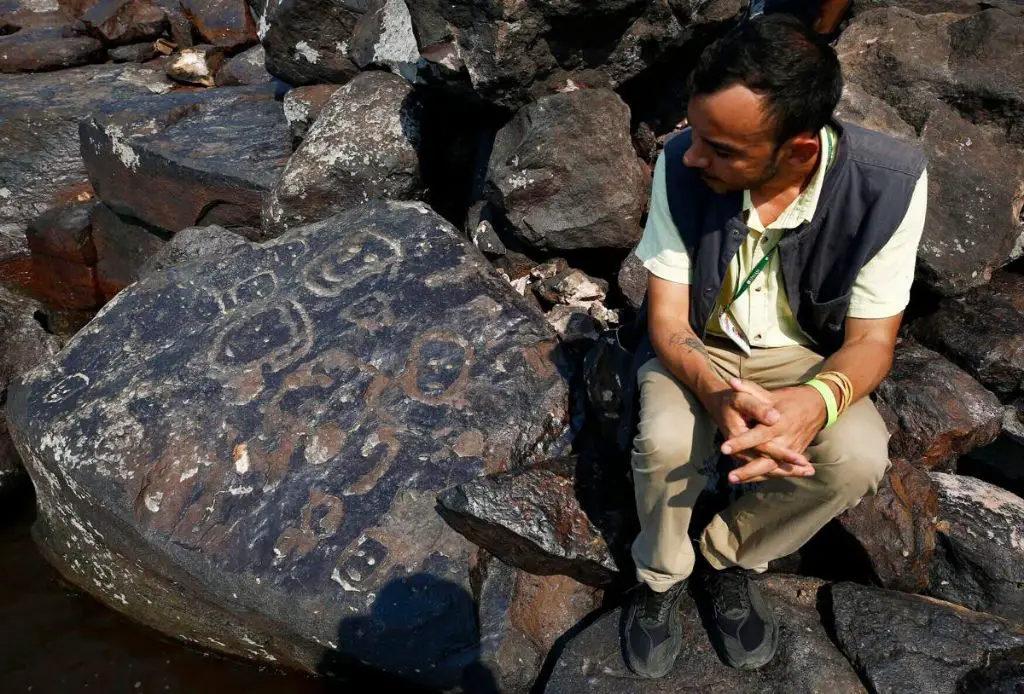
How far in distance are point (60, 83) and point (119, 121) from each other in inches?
120

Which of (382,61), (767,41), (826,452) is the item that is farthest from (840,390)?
(382,61)

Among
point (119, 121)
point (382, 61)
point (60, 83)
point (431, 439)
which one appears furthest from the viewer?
point (60, 83)

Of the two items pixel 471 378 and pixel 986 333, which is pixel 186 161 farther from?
pixel 986 333

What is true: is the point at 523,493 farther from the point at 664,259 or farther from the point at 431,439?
the point at 664,259

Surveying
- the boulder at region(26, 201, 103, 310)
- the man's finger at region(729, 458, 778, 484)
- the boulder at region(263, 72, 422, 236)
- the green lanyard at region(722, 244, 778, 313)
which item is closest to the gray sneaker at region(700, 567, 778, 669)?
the man's finger at region(729, 458, 778, 484)

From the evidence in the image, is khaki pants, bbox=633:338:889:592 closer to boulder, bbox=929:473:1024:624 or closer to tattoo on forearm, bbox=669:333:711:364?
tattoo on forearm, bbox=669:333:711:364

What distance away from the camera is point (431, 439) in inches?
116

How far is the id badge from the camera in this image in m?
2.46

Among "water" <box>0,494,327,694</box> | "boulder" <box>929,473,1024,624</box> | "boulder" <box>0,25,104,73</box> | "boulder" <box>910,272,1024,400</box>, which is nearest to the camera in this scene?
"boulder" <box>929,473,1024,624</box>

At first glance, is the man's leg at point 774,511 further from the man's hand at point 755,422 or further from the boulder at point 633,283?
the boulder at point 633,283

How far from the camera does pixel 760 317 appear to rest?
95.5 inches

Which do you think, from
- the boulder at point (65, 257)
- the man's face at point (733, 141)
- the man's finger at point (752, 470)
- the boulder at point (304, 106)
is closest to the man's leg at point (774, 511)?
the man's finger at point (752, 470)

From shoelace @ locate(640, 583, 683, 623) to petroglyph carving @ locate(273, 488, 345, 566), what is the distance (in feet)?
3.43

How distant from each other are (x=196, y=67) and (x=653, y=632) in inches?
267
